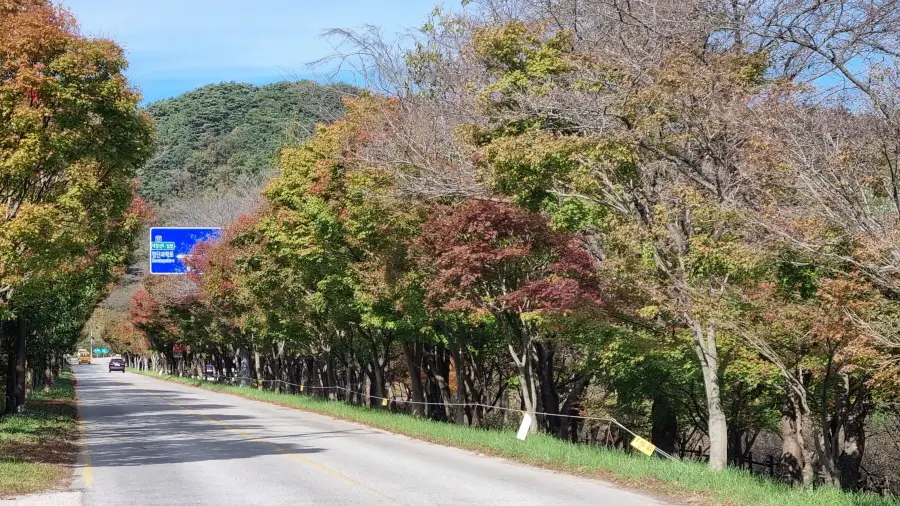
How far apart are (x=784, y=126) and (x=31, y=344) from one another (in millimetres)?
33460

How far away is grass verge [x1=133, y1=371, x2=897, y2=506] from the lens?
38.9 feet

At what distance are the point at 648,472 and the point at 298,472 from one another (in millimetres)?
5535

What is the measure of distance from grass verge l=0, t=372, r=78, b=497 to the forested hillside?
63.5 metres

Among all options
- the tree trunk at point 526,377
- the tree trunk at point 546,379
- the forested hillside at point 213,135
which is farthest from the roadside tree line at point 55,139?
the forested hillside at point 213,135

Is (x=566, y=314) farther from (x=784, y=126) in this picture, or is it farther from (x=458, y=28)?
(x=458, y=28)

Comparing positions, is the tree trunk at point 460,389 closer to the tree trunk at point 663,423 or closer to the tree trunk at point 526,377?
the tree trunk at point 526,377

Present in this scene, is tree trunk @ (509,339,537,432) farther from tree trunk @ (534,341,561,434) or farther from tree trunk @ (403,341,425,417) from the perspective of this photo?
tree trunk @ (403,341,425,417)

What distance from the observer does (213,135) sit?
5010 inches

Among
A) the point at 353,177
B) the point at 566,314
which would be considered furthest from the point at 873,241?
the point at 353,177

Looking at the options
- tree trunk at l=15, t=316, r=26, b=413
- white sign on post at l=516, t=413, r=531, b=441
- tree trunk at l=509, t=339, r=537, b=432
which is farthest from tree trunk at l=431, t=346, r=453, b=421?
white sign on post at l=516, t=413, r=531, b=441

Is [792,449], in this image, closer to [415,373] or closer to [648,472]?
[415,373]

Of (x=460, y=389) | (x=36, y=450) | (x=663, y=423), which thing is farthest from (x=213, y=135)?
(x=36, y=450)

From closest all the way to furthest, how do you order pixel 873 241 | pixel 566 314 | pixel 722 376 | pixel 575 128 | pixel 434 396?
pixel 873 241, pixel 575 128, pixel 566 314, pixel 722 376, pixel 434 396

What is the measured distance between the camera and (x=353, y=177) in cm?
2434
